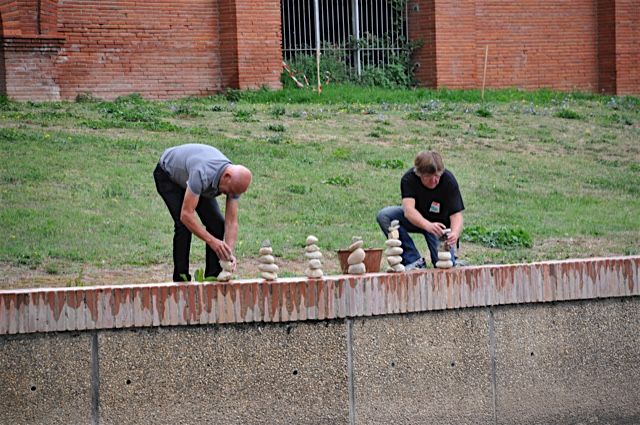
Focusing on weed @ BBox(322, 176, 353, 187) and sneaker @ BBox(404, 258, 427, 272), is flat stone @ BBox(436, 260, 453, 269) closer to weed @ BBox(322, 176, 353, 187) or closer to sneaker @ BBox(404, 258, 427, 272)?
sneaker @ BBox(404, 258, 427, 272)

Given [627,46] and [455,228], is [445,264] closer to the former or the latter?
[455,228]

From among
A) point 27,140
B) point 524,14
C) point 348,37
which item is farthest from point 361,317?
point 524,14

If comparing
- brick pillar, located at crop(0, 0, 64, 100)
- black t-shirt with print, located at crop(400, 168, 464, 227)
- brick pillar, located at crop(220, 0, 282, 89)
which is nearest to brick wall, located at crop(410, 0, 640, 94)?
brick pillar, located at crop(220, 0, 282, 89)

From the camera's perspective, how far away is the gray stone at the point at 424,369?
7.12 m

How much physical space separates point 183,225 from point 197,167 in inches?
23.9

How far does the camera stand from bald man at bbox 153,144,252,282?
292 inches

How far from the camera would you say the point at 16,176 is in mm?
12938

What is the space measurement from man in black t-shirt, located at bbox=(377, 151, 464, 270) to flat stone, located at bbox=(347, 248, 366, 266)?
2.62 ft

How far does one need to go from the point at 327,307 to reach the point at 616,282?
6.80 feet

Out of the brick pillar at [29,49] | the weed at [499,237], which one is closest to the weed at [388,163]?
the weed at [499,237]

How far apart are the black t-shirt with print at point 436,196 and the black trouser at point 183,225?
1336mm

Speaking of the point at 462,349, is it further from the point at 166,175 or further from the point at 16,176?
the point at 16,176

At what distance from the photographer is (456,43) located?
24.1 metres

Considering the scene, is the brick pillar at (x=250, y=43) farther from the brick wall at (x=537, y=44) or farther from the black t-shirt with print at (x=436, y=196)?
the black t-shirt with print at (x=436, y=196)
